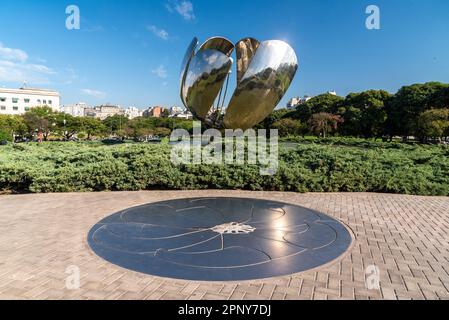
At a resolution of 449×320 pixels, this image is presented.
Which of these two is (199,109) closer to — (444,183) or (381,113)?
(444,183)

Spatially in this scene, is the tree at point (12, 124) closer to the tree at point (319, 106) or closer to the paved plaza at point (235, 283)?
the tree at point (319, 106)

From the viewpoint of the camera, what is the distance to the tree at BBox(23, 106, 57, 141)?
4397 centimetres

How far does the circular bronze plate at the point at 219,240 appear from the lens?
3.71 meters

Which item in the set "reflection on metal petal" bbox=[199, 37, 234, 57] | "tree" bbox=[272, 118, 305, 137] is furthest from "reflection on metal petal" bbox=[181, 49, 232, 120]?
"tree" bbox=[272, 118, 305, 137]

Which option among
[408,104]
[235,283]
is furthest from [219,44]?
[408,104]

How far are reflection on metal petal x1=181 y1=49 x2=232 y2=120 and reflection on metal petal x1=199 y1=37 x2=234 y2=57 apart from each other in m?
0.83

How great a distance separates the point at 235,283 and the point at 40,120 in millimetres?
49443

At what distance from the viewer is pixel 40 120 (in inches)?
1731

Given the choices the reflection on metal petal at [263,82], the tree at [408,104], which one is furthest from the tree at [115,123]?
the reflection on metal petal at [263,82]

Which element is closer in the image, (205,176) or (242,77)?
(242,77)

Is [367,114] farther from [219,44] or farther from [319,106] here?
[219,44]

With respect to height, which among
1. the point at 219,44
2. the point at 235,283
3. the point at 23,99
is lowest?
the point at 235,283
